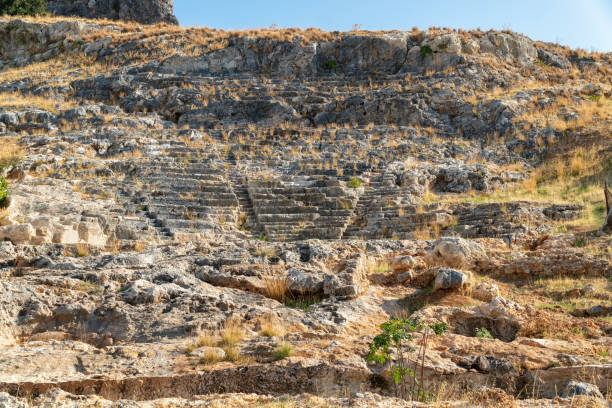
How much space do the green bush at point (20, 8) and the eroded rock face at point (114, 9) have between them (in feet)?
5.04

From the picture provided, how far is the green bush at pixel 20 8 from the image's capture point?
102 ft

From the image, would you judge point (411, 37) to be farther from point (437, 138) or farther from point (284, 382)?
point (284, 382)

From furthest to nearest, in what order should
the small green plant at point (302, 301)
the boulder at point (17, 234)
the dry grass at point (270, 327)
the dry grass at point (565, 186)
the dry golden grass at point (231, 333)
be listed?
1. the dry grass at point (565, 186)
2. the boulder at point (17, 234)
3. the small green plant at point (302, 301)
4. the dry grass at point (270, 327)
5. the dry golden grass at point (231, 333)

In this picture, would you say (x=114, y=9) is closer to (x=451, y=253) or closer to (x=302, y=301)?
(x=451, y=253)

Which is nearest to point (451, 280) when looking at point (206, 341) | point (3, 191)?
point (206, 341)

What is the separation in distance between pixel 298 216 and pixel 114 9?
95.5 feet

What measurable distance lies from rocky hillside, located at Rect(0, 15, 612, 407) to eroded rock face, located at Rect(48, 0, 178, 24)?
27.4ft

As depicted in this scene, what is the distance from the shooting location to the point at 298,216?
11.6 metres

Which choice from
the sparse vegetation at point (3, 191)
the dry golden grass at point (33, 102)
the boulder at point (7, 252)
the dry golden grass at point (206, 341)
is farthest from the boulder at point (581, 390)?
the dry golden grass at point (33, 102)

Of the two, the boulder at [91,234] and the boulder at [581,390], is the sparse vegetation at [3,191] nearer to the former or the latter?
the boulder at [91,234]

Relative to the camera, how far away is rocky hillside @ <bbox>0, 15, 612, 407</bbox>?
14.4 ft

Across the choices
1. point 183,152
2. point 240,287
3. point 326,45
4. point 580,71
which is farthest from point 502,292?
point 580,71

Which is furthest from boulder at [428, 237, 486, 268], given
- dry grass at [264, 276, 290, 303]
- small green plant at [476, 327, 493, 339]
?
dry grass at [264, 276, 290, 303]

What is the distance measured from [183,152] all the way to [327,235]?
5973 millimetres
